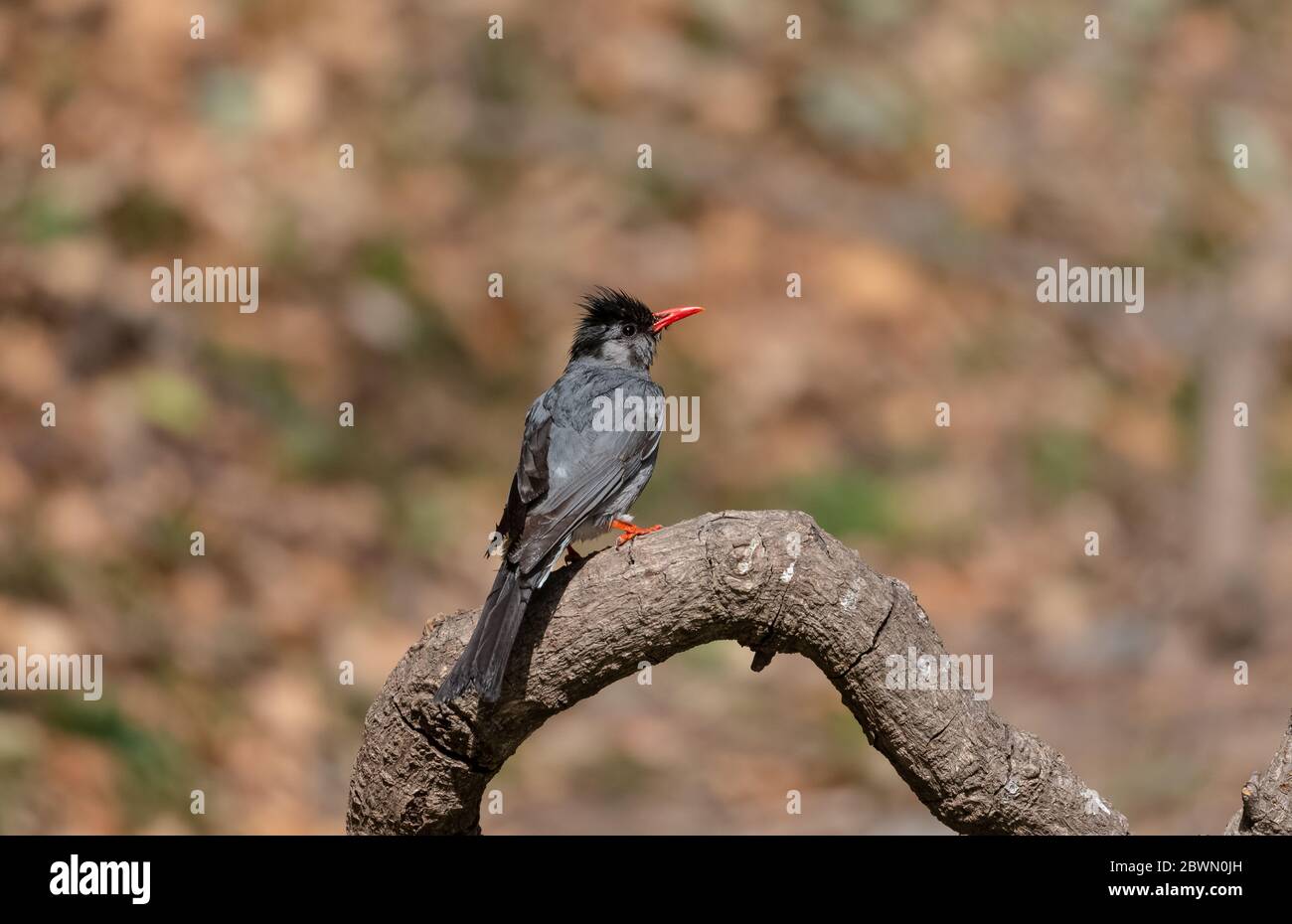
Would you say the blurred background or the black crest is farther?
the blurred background

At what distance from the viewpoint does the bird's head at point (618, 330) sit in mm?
6297

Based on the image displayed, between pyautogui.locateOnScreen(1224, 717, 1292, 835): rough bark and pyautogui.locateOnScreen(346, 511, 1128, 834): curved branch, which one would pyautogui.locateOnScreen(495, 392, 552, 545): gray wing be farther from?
pyautogui.locateOnScreen(1224, 717, 1292, 835): rough bark

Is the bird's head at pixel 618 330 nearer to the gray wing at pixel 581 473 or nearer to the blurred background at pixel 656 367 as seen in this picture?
the gray wing at pixel 581 473

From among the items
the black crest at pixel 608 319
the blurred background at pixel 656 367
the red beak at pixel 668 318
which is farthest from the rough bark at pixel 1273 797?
the blurred background at pixel 656 367

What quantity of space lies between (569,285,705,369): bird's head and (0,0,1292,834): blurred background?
3576 mm

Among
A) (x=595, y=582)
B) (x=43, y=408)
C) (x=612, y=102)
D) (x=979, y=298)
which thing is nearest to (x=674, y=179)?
(x=612, y=102)

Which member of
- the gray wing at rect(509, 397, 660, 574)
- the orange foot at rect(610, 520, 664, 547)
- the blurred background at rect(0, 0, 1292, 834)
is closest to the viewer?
the orange foot at rect(610, 520, 664, 547)

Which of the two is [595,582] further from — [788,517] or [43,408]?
[43,408]

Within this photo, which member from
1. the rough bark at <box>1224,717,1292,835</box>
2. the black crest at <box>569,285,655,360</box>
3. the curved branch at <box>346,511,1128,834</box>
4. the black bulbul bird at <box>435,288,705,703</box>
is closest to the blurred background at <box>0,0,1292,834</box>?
the black crest at <box>569,285,655,360</box>

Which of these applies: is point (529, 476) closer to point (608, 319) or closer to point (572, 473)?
point (572, 473)

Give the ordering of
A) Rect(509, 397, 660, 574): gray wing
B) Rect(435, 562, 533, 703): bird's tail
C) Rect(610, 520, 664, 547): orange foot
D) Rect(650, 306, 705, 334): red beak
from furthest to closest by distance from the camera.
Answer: Rect(650, 306, 705, 334): red beak, Rect(509, 397, 660, 574): gray wing, Rect(610, 520, 664, 547): orange foot, Rect(435, 562, 533, 703): bird's tail

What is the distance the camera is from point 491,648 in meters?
4.44

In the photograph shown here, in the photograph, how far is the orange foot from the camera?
4750 millimetres
